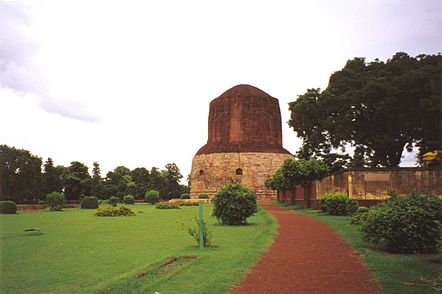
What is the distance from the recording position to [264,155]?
131 ft

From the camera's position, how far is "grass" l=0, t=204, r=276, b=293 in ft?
17.2

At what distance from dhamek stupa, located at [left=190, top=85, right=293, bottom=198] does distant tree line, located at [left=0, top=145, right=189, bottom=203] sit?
9392mm

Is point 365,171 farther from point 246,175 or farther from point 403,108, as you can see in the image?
point 246,175

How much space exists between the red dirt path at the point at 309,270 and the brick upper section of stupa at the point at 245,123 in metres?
31.9

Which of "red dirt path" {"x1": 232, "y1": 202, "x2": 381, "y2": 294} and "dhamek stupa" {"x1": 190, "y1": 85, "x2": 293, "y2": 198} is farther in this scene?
"dhamek stupa" {"x1": 190, "y1": 85, "x2": 293, "y2": 198}

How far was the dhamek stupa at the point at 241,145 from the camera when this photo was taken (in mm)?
39281

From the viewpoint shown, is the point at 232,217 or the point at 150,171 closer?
the point at 232,217

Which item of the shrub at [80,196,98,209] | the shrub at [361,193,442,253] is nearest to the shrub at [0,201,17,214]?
the shrub at [80,196,98,209]

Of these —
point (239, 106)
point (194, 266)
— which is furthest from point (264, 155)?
point (194, 266)

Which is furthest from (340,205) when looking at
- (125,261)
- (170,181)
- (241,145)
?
(170,181)

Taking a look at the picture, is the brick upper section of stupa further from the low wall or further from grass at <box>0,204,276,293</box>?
grass at <box>0,204,276,293</box>

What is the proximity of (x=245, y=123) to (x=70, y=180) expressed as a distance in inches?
766

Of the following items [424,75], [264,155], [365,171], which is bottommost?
[365,171]

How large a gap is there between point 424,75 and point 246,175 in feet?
65.3
